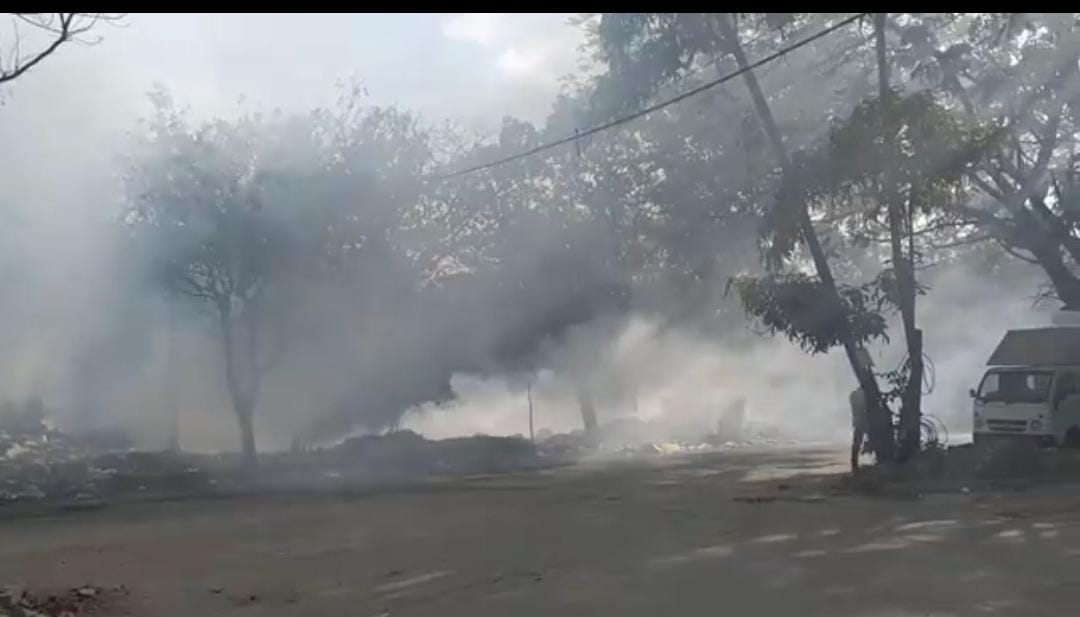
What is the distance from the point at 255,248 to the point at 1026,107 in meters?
14.7

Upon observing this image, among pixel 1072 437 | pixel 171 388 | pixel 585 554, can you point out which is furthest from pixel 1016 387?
pixel 171 388

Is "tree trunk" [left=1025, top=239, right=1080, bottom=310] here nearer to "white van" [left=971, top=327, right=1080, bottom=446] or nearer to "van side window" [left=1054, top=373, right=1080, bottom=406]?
"white van" [left=971, top=327, right=1080, bottom=446]

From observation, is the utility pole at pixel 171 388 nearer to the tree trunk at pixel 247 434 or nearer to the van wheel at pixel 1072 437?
the tree trunk at pixel 247 434

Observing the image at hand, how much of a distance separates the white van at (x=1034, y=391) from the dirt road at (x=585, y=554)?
4.00 m

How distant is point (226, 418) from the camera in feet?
96.3

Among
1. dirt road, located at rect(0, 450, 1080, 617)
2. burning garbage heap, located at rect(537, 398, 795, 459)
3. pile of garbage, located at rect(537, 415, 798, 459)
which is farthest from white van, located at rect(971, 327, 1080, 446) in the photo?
burning garbage heap, located at rect(537, 398, 795, 459)

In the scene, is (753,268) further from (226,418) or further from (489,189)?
(226,418)

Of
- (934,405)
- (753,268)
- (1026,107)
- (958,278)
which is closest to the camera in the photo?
(1026,107)

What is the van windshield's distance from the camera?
18.9 metres

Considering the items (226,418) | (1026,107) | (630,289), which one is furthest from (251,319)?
(1026,107)

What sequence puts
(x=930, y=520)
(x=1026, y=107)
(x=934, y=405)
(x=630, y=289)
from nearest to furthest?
1. (x=930, y=520)
2. (x=1026, y=107)
3. (x=630, y=289)
4. (x=934, y=405)

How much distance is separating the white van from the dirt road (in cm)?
400

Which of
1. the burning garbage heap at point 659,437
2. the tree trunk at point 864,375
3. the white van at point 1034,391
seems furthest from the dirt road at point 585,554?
the burning garbage heap at point 659,437

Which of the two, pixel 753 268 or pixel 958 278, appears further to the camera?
pixel 958 278
